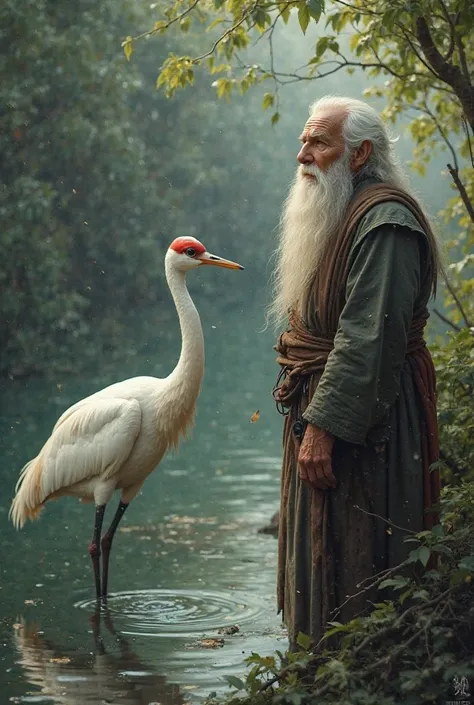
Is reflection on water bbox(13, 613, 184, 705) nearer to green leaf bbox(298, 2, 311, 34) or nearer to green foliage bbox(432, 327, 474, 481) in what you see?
green foliage bbox(432, 327, 474, 481)

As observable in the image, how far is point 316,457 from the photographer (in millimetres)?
3615

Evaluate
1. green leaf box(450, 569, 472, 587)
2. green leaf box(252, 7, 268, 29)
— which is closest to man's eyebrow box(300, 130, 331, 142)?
green leaf box(252, 7, 268, 29)

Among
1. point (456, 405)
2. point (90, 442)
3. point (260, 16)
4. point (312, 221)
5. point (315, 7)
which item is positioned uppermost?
point (260, 16)

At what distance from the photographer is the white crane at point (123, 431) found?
241 inches

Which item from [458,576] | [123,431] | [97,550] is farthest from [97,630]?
[458,576]

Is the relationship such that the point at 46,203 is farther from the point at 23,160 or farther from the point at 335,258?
the point at 335,258

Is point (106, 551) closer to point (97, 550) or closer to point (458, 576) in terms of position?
point (97, 550)

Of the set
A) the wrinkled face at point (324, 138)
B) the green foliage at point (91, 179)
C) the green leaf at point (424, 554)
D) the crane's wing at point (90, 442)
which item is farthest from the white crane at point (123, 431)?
the green leaf at point (424, 554)

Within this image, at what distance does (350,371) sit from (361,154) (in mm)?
836

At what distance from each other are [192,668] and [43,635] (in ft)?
3.02

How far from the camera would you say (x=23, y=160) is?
686 inches

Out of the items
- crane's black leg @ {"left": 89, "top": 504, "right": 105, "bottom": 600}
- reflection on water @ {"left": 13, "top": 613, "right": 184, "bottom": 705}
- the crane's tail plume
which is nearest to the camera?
reflection on water @ {"left": 13, "top": 613, "right": 184, "bottom": 705}

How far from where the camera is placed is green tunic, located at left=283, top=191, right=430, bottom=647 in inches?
140

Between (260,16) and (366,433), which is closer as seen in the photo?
(366,433)
